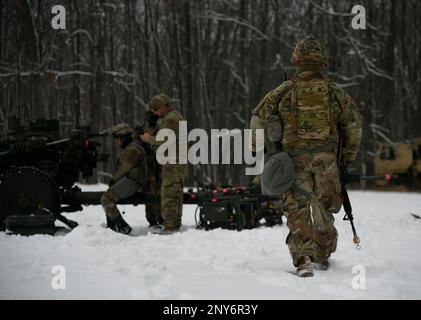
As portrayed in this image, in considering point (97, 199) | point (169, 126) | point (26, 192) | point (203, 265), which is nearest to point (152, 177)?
point (97, 199)

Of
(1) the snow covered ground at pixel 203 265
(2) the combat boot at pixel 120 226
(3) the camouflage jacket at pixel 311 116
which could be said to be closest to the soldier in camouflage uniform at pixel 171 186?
(1) the snow covered ground at pixel 203 265

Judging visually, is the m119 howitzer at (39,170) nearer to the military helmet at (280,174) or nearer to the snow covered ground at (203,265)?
the snow covered ground at (203,265)

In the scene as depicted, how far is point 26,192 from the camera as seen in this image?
27.2ft

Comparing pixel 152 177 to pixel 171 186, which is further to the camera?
pixel 152 177

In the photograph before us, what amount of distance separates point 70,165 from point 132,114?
2305 cm

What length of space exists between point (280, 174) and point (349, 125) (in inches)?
31.1

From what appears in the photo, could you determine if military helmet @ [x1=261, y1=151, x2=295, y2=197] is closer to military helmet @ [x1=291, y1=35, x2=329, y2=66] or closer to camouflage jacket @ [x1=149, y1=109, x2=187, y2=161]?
military helmet @ [x1=291, y1=35, x2=329, y2=66]

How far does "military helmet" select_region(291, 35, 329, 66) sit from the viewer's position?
5.10 meters

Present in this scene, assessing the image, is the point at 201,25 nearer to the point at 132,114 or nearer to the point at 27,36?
the point at 132,114

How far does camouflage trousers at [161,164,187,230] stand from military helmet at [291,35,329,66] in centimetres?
351

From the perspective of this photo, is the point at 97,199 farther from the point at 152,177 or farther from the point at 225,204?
the point at 225,204

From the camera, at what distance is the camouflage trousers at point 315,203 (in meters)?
4.90
